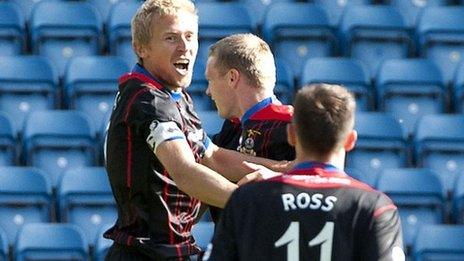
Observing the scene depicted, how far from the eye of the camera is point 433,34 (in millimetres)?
10344

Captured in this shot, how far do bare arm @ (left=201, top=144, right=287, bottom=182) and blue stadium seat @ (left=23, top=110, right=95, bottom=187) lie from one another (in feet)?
12.4

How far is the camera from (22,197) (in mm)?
9023

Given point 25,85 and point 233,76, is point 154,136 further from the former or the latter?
point 25,85

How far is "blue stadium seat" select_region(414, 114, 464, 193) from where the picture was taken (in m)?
9.61

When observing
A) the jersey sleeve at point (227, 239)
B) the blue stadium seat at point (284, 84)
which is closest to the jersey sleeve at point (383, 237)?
the jersey sleeve at point (227, 239)

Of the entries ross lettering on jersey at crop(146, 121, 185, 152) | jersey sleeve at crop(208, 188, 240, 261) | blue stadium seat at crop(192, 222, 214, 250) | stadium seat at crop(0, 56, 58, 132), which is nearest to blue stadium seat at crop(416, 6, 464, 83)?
blue stadium seat at crop(192, 222, 214, 250)

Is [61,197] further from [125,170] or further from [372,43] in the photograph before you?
[125,170]

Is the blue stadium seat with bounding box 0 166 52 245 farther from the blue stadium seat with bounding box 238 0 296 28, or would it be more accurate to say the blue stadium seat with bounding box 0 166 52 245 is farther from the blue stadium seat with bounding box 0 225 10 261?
the blue stadium seat with bounding box 238 0 296 28

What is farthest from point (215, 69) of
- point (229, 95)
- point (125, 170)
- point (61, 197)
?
point (61, 197)

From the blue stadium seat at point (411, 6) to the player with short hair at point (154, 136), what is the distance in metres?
5.46

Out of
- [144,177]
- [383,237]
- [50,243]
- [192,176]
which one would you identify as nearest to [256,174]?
[192,176]

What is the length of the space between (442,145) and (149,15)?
15.2 ft

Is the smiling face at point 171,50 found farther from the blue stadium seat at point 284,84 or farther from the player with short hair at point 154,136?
the blue stadium seat at point 284,84

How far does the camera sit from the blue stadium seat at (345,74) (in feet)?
32.1
